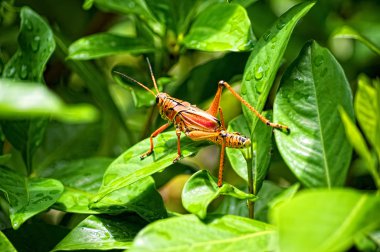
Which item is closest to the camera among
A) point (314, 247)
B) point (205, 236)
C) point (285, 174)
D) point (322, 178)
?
point (314, 247)

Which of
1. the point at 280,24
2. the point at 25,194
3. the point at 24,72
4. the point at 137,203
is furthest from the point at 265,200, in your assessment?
the point at 24,72

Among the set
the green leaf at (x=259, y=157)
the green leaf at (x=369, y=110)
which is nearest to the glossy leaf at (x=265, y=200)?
the green leaf at (x=259, y=157)

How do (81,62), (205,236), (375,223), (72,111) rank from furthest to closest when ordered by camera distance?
(81,62)
(205,236)
(375,223)
(72,111)

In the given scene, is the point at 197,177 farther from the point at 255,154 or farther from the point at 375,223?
the point at 375,223

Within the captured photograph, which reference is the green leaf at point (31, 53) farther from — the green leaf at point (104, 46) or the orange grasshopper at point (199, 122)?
the orange grasshopper at point (199, 122)

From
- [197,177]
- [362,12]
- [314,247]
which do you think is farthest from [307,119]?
[362,12]

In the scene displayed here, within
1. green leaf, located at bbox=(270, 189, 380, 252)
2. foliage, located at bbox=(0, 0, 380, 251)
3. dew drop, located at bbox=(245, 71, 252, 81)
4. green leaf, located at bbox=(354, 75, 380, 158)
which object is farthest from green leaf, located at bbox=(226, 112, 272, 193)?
green leaf, located at bbox=(270, 189, 380, 252)
